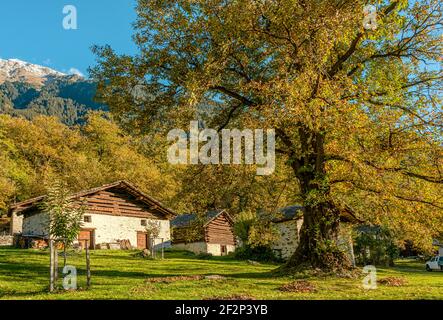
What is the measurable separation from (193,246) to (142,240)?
805 centimetres

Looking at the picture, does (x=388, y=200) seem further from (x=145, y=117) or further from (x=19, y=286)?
(x=19, y=286)

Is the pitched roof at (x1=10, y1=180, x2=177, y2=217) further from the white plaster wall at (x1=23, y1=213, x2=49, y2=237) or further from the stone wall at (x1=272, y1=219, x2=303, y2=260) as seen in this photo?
the stone wall at (x1=272, y1=219, x2=303, y2=260)

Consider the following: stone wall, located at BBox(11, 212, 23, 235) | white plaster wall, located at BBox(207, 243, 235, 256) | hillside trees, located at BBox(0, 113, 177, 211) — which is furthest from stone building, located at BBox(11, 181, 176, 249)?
stone wall, located at BBox(11, 212, 23, 235)

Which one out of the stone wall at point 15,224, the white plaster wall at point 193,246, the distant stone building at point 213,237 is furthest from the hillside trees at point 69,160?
the white plaster wall at point 193,246

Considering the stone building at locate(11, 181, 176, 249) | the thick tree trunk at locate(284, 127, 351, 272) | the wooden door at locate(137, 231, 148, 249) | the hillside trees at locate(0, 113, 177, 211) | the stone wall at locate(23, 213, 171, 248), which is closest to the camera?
the thick tree trunk at locate(284, 127, 351, 272)

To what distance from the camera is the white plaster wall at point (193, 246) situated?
49.5m

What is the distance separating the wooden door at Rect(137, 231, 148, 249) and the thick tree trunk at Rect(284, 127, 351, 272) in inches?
973

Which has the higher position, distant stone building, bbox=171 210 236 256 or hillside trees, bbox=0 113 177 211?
hillside trees, bbox=0 113 177 211

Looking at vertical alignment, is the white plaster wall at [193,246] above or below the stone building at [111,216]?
below

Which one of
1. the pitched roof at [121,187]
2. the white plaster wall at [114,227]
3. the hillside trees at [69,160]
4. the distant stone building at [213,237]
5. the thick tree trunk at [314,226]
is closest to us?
the thick tree trunk at [314,226]

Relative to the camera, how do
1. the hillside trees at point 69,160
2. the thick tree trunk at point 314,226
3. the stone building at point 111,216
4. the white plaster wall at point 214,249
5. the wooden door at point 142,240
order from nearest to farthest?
A: 1. the thick tree trunk at point 314,226
2. the stone building at point 111,216
3. the wooden door at point 142,240
4. the white plaster wall at point 214,249
5. the hillside trees at point 69,160

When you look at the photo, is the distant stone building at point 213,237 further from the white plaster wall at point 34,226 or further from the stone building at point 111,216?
the white plaster wall at point 34,226

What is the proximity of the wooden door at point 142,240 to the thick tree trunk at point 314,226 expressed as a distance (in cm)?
2471

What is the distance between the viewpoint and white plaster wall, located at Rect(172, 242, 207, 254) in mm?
49500
